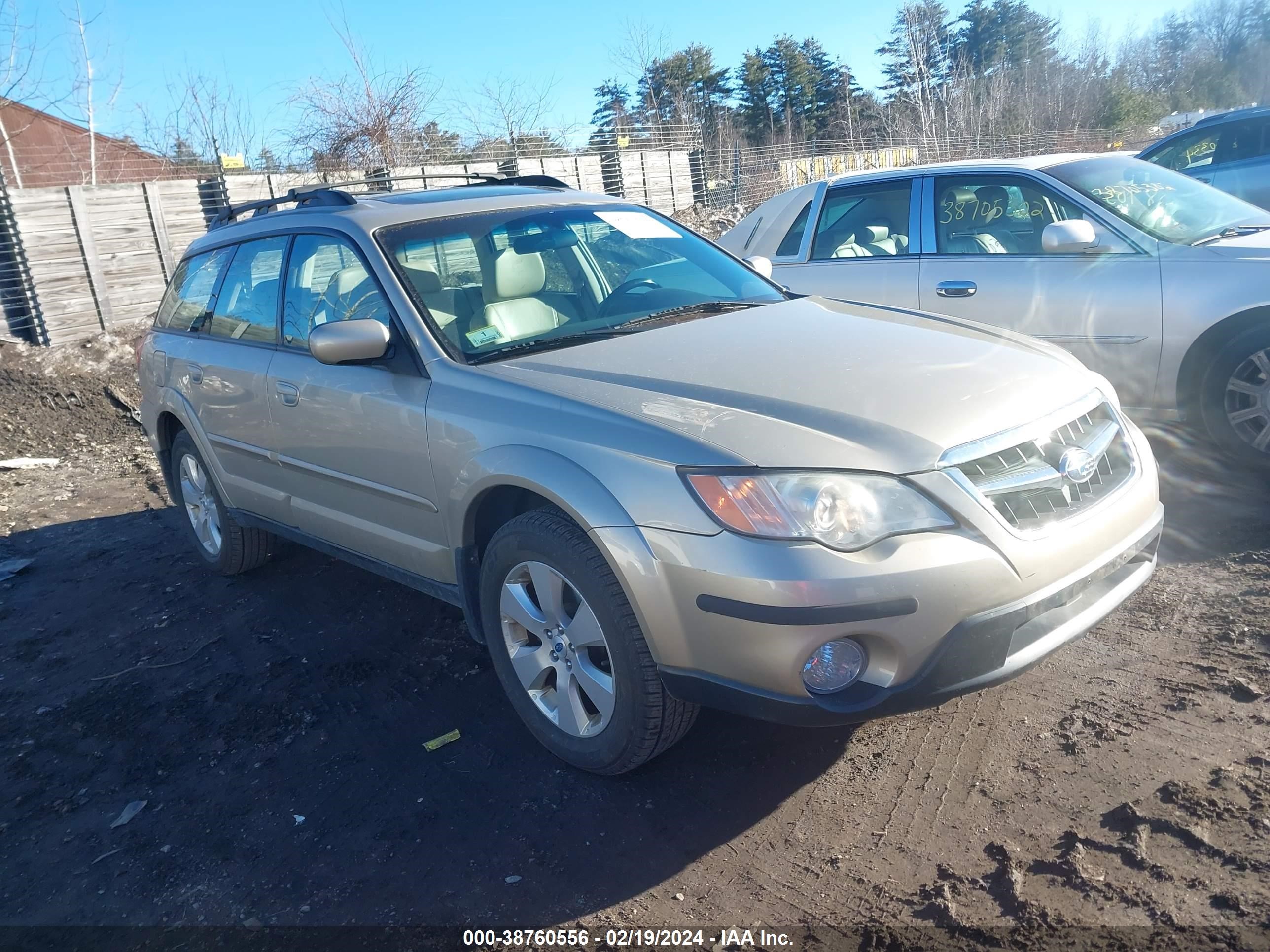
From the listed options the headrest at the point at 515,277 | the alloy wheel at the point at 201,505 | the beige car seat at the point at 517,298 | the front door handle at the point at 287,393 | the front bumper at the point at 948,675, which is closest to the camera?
the front bumper at the point at 948,675

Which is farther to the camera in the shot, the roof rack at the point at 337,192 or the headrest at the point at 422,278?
the roof rack at the point at 337,192

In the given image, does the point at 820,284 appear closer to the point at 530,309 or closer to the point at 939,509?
the point at 530,309

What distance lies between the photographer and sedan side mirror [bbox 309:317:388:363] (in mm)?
3383

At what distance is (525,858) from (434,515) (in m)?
1.25

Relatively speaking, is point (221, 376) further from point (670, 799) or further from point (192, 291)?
point (670, 799)

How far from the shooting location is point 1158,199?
5.54m

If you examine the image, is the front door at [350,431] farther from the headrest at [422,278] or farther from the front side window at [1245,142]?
the front side window at [1245,142]

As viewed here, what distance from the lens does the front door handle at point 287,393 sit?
4.07 m

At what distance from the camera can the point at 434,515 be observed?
A: 11.5ft

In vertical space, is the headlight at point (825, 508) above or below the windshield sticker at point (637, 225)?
below

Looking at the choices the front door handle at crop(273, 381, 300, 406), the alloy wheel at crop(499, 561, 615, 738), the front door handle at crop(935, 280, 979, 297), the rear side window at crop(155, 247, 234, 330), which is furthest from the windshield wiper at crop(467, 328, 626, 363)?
the front door handle at crop(935, 280, 979, 297)

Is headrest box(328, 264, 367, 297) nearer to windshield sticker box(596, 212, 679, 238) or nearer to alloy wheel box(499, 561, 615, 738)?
windshield sticker box(596, 212, 679, 238)

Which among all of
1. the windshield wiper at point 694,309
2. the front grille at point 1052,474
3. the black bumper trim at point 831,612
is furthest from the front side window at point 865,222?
the black bumper trim at point 831,612

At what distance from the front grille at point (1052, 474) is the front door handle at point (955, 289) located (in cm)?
286
